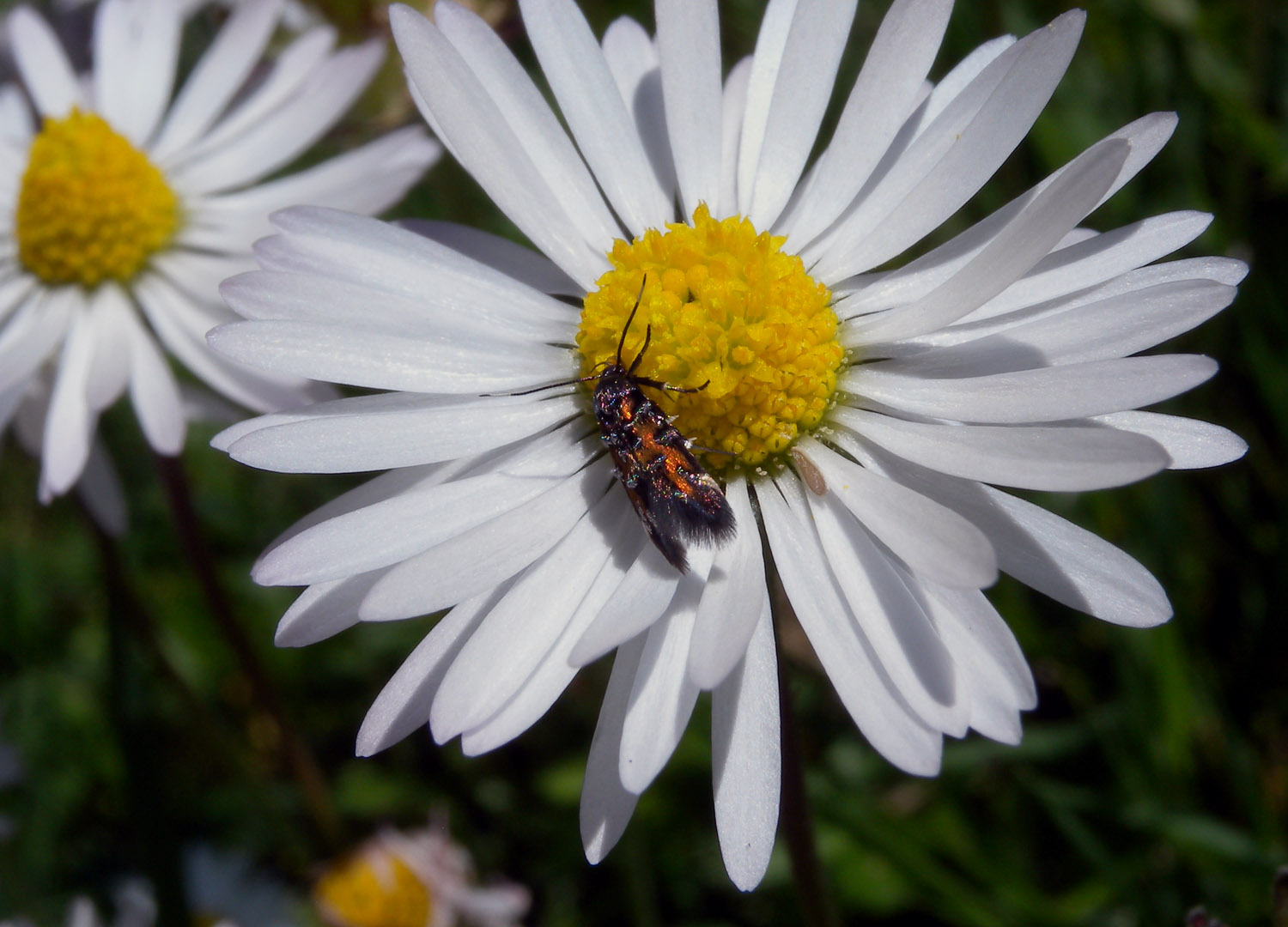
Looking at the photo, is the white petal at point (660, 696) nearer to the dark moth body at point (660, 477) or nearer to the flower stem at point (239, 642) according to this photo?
the dark moth body at point (660, 477)

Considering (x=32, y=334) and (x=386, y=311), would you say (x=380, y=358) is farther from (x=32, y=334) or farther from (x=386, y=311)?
(x=32, y=334)

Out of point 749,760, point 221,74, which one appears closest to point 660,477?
point 749,760

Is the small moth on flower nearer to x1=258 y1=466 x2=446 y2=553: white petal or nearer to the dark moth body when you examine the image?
the dark moth body

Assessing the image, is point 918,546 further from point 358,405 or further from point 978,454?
point 358,405

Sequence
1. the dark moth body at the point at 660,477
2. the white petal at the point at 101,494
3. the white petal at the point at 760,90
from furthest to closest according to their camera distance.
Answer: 1. the white petal at the point at 101,494
2. the white petal at the point at 760,90
3. the dark moth body at the point at 660,477

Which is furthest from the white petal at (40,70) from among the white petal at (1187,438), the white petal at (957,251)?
the white petal at (1187,438)

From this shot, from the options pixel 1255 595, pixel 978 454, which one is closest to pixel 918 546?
pixel 978 454
